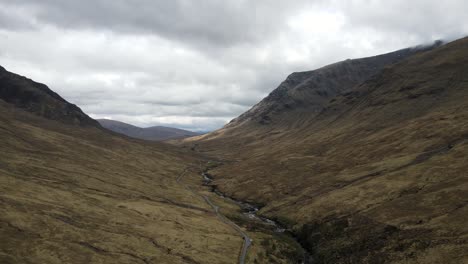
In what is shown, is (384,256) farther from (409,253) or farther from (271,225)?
(271,225)

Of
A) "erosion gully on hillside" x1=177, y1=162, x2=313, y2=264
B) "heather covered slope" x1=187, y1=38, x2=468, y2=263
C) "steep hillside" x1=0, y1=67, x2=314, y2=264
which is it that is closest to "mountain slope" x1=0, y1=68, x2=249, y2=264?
"steep hillside" x1=0, y1=67, x2=314, y2=264

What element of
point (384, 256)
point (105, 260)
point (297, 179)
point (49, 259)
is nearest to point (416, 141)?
point (297, 179)

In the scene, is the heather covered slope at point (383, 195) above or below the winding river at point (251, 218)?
above

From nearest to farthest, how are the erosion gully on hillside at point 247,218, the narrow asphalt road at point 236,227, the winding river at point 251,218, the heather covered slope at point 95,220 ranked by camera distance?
the heather covered slope at point 95,220 < the narrow asphalt road at point 236,227 < the winding river at point 251,218 < the erosion gully on hillside at point 247,218

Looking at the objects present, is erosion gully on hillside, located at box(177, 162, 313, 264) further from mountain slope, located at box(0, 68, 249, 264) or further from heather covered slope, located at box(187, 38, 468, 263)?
heather covered slope, located at box(187, 38, 468, 263)

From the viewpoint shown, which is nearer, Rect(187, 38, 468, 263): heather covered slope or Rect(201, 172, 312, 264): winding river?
Rect(187, 38, 468, 263): heather covered slope

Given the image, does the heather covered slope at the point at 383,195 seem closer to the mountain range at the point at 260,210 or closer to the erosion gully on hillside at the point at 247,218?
the mountain range at the point at 260,210

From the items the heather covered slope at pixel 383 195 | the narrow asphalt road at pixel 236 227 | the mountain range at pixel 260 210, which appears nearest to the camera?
the mountain range at pixel 260 210

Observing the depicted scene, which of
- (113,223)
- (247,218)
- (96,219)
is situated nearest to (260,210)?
(247,218)

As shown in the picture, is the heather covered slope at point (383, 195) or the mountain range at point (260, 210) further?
the heather covered slope at point (383, 195)

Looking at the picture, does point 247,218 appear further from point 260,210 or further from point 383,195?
point 383,195

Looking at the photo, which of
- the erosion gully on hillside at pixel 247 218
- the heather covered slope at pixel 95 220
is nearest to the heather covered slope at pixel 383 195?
the erosion gully on hillside at pixel 247 218

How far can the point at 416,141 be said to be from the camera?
15512 centimetres

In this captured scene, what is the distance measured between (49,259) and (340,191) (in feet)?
310
